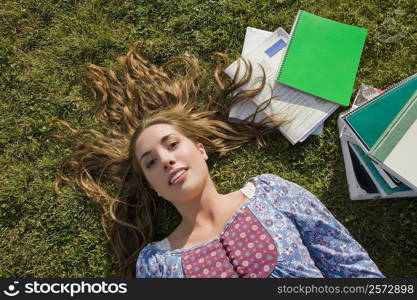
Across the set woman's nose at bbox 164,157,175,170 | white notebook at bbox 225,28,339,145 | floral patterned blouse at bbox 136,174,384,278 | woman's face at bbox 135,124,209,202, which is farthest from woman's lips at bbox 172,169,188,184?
white notebook at bbox 225,28,339,145

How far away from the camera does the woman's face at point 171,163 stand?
3.16 meters

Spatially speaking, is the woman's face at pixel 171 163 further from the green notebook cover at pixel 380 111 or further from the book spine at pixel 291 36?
the green notebook cover at pixel 380 111

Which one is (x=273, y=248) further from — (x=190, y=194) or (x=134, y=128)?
(x=134, y=128)

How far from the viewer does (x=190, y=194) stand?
3.21m

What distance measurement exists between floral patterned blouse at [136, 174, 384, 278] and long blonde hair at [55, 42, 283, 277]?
20.4 inches

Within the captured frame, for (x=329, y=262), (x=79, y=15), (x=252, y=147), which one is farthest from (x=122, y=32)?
(x=329, y=262)

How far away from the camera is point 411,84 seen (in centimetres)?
326

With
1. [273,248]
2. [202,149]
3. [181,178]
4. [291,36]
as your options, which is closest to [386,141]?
[273,248]

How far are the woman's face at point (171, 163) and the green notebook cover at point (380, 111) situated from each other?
53.9 inches

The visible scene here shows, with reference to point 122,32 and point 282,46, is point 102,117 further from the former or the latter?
point 282,46

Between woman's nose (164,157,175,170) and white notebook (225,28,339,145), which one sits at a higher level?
white notebook (225,28,339,145)

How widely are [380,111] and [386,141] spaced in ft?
0.99

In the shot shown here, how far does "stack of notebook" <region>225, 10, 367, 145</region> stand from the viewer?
12.4 ft

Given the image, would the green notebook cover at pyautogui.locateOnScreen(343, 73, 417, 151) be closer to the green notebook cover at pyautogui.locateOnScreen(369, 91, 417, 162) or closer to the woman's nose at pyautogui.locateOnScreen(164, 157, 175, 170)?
the green notebook cover at pyautogui.locateOnScreen(369, 91, 417, 162)
